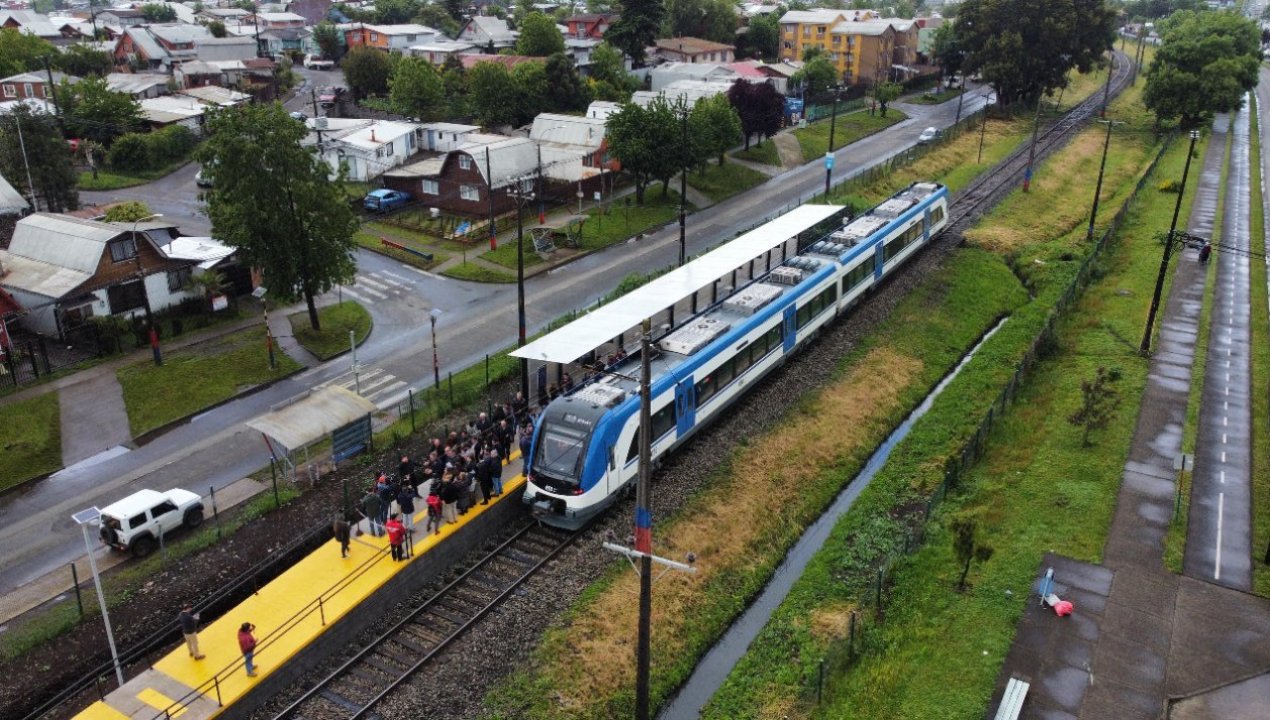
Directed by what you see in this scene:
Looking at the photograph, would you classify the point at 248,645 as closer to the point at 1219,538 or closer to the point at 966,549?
the point at 966,549

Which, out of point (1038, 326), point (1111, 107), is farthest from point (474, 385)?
point (1111, 107)

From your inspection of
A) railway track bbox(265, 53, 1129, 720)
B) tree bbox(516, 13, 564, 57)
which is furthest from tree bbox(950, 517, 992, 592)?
tree bbox(516, 13, 564, 57)

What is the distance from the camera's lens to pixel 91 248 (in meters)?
40.7

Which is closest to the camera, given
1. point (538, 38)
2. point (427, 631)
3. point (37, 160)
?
point (427, 631)

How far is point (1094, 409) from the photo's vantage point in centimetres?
3022

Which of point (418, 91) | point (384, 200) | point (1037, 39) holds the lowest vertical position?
point (384, 200)

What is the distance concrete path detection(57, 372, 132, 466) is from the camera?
31.3 meters

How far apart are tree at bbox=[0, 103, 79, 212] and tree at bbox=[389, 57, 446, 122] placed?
94.8ft

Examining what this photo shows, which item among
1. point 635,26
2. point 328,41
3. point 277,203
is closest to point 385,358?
point 277,203

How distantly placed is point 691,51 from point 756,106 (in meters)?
36.0

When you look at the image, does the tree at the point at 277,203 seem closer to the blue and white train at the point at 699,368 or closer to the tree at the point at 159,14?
the blue and white train at the point at 699,368

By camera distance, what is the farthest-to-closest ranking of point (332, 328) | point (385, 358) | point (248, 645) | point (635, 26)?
point (635, 26) < point (332, 328) < point (385, 358) < point (248, 645)

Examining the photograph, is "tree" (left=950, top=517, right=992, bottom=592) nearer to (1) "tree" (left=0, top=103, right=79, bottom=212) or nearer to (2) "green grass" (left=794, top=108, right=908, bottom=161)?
(1) "tree" (left=0, top=103, right=79, bottom=212)

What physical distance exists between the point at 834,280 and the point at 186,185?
51541 millimetres
